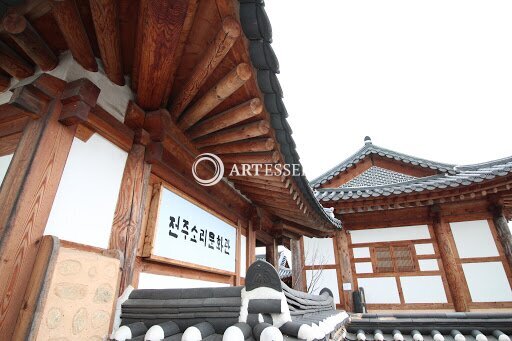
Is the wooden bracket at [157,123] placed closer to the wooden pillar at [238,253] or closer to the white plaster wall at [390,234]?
the wooden pillar at [238,253]

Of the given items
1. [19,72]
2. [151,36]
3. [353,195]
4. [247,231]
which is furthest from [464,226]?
[19,72]

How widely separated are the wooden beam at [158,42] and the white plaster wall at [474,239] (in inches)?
410

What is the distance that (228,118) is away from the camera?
122 inches

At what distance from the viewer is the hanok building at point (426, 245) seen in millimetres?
8445

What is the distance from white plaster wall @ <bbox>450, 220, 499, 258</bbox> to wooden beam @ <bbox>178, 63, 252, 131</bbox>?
9881 mm

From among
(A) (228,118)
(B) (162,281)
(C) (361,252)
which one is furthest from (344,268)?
(A) (228,118)

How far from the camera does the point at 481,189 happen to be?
809cm

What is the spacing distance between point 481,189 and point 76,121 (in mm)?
9924

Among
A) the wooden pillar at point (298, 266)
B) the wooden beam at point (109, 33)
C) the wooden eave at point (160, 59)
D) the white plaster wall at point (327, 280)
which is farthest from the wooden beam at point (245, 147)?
the white plaster wall at point (327, 280)

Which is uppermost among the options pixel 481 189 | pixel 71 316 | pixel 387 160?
pixel 387 160

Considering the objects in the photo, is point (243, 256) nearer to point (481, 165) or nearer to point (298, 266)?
point (298, 266)

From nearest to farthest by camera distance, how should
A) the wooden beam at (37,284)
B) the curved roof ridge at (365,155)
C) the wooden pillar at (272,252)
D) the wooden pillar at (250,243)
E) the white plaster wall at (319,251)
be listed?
1. the wooden beam at (37,284)
2. the wooden pillar at (250,243)
3. the wooden pillar at (272,252)
4. the white plaster wall at (319,251)
5. the curved roof ridge at (365,155)

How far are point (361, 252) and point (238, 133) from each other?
339 inches

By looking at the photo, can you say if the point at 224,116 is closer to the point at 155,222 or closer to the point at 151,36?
the point at 151,36
